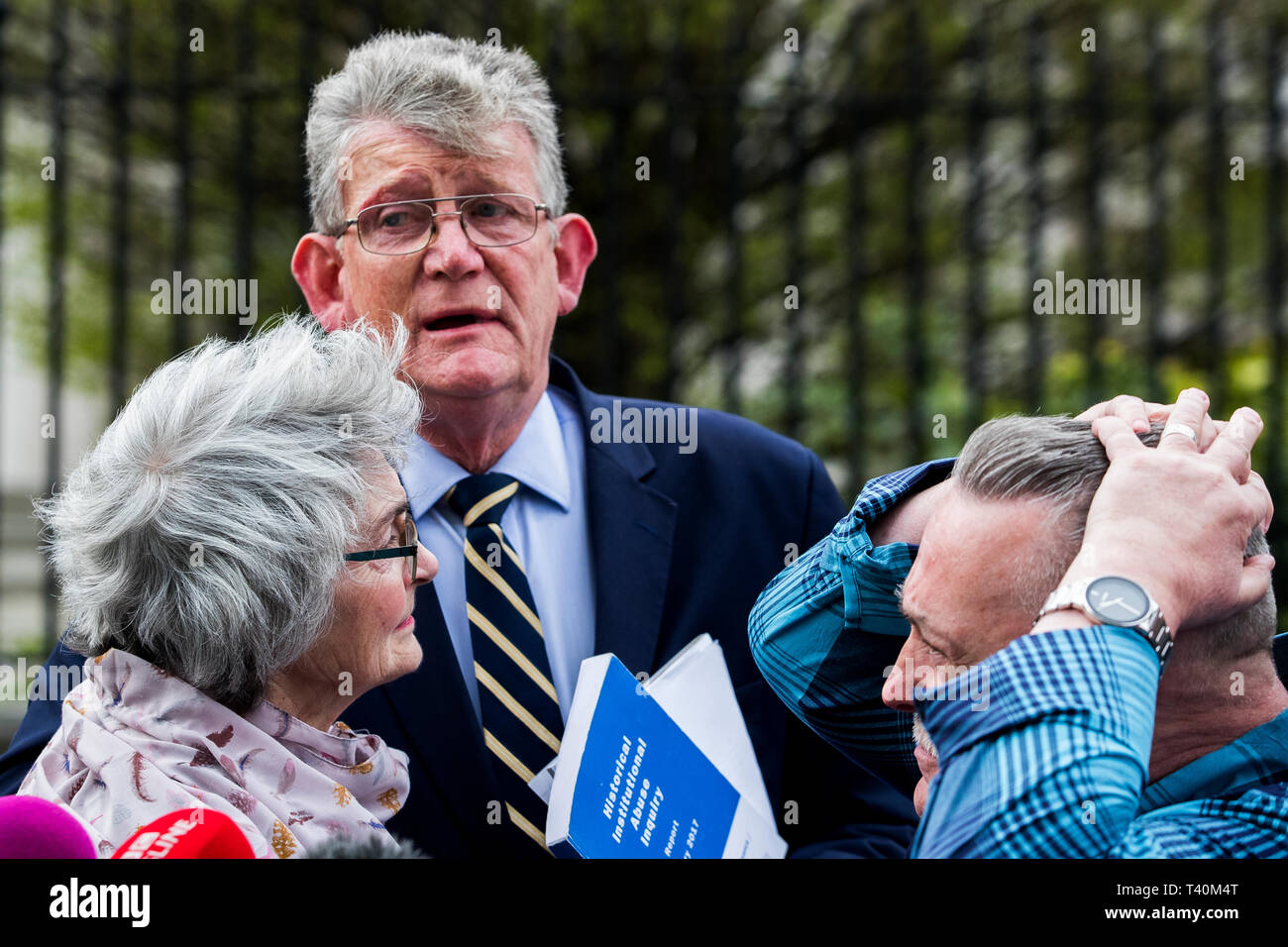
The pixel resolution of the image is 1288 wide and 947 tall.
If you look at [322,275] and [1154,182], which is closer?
[322,275]

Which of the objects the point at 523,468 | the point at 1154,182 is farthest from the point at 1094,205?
the point at 523,468

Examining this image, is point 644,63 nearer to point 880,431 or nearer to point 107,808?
point 880,431

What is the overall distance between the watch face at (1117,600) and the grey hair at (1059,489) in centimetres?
16

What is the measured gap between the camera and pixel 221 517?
4.98ft

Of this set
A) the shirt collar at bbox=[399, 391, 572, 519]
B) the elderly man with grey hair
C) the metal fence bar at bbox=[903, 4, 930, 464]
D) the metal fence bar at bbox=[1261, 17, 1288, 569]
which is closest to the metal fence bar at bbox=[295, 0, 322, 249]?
the elderly man with grey hair

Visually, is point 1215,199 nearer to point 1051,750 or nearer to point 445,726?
point 445,726

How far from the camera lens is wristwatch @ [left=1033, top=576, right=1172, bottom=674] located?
1.18 meters

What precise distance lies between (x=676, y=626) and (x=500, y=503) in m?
0.35

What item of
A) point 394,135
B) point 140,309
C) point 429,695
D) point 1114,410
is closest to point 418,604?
point 429,695

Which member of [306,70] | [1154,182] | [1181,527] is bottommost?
[1181,527]

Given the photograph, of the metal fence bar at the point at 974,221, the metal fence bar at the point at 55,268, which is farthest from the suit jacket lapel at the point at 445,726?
the metal fence bar at the point at 974,221

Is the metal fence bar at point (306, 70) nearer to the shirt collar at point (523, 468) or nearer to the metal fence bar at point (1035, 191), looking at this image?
the shirt collar at point (523, 468)

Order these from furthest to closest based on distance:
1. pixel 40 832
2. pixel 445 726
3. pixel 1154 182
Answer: pixel 1154 182 < pixel 445 726 < pixel 40 832
